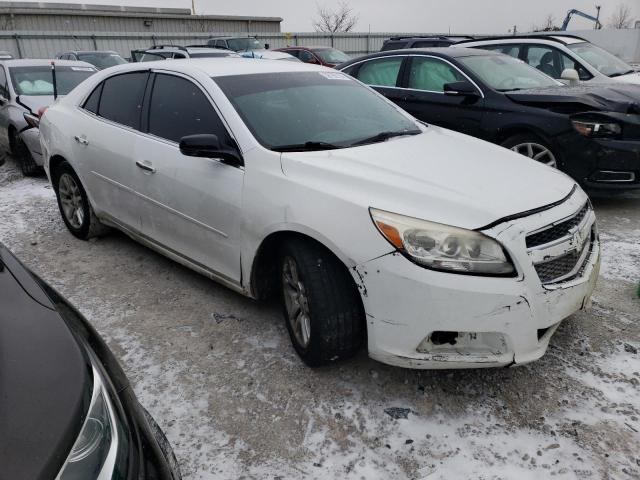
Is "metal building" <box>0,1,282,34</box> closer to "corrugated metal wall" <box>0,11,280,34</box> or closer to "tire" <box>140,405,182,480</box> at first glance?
"corrugated metal wall" <box>0,11,280,34</box>

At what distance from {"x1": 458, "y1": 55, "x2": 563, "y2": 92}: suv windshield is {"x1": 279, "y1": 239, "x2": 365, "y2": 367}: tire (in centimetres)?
394

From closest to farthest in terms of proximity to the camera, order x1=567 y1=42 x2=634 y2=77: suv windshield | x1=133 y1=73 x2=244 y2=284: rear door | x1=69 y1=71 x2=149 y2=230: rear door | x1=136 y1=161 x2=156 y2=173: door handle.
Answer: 1. x1=133 y1=73 x2=244 y2=284: rear door
2. x1=136 y1=161 x2=156 y2=173: door handle
3. x1=69 y1=71 x2=149 y2=230: rear door
4. x1=567 y1=42 x2=634 y2=77: suv windshield

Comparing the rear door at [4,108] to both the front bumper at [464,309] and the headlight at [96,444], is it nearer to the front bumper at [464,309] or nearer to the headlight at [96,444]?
the front bumper at [464,309]

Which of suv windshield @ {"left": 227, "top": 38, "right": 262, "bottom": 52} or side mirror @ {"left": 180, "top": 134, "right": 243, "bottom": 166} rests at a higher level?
side mirror @ {"left": 180, "top": 134, "right": 243, "bottom": 166}

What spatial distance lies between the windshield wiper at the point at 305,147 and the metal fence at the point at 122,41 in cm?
2158

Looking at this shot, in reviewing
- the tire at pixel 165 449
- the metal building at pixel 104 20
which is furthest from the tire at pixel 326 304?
the metal building at pixel 104 20

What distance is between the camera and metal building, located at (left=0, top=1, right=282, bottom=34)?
100 feet

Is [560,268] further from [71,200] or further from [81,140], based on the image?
[71,200]

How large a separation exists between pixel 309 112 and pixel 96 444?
2.36m

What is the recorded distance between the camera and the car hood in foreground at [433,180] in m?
2.27

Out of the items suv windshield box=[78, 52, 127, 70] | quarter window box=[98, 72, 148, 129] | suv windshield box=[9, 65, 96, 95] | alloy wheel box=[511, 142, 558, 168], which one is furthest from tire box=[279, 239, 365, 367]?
suv windshield box=[78, 52, 127, 70]

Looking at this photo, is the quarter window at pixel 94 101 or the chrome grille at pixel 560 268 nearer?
the chrome grille at pixel 560 268

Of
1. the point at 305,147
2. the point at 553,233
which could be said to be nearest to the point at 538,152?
the point at 553,233

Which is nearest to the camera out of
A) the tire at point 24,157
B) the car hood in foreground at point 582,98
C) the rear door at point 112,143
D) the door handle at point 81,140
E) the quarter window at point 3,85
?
the rear door at point 112,143
